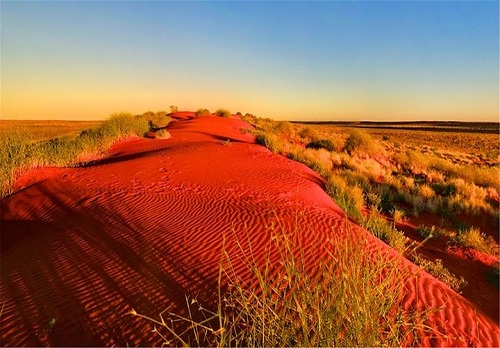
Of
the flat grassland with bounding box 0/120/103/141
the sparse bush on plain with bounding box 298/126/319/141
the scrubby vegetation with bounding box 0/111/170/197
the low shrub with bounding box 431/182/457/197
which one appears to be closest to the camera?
the scrubby vegetation with bounding box 0/111/170/197

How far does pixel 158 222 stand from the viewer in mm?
6605

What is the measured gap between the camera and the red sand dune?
4.01 meters

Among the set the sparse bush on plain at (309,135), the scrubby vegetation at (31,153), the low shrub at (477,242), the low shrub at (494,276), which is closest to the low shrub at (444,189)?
the low shrub at (477,242)

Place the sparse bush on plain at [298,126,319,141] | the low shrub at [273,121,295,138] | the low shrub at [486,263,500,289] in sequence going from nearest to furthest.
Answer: the low shrub at [486,263,500,289] → the sparse bush on plain at [298,126,319,141] → the low shrub at [273,121,295,138]

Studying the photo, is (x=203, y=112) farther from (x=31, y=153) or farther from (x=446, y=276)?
(x=446, y=276)

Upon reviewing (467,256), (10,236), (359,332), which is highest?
(359,332)

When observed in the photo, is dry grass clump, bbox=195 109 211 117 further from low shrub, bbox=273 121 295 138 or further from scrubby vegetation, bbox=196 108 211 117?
low shrub, bbox=273 121 295 138

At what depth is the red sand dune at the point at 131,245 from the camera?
4.01m

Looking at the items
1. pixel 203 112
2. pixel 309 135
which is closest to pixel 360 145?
pixel 309 135

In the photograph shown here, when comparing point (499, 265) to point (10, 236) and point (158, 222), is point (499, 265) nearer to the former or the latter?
point (158, 222)

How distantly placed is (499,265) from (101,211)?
7.96 m

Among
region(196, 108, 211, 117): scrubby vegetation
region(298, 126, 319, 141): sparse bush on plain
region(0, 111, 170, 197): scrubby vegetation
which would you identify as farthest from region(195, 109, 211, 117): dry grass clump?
region(0, 111, 170, 197): scrubby vegetation

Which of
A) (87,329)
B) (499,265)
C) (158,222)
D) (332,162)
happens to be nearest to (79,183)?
(158,222)

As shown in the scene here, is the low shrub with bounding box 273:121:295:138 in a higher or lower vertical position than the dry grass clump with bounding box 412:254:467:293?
higher
